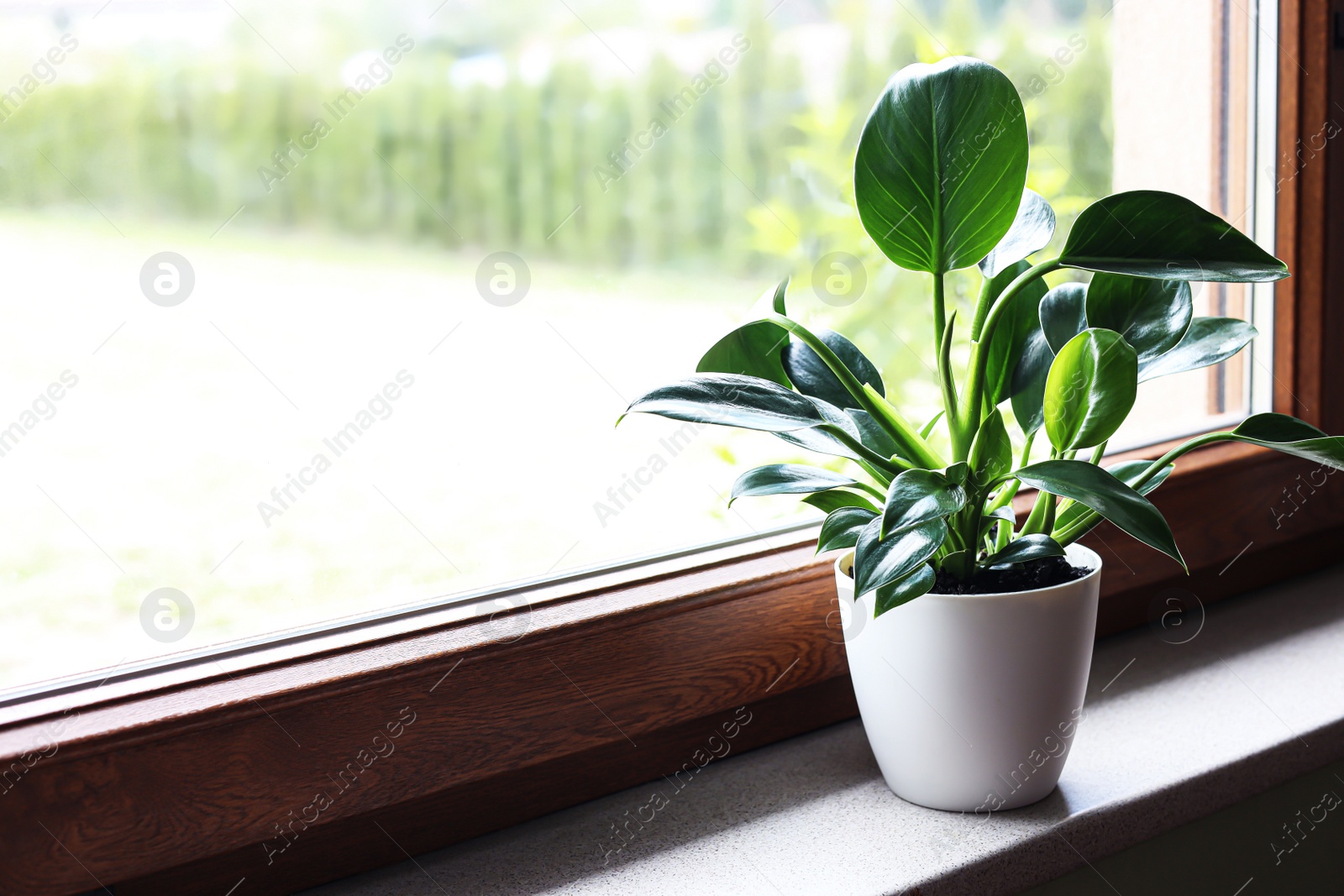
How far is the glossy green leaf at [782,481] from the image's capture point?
76 cm

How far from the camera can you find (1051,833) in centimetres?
80

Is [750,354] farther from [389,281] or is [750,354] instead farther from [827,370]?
[389,281]

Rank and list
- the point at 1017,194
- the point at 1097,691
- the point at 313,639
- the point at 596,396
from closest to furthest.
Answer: the point at 1017,194
the point at 313,639
the point at 596,396
the point at 1097,691

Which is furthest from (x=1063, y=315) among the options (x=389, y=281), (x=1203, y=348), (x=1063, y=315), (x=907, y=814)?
(x=389, y=281)

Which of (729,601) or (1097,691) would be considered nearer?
(729,601)

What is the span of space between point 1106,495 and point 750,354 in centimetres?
29

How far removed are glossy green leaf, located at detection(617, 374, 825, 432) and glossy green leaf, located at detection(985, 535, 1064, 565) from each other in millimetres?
178

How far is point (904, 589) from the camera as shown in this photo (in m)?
0.67

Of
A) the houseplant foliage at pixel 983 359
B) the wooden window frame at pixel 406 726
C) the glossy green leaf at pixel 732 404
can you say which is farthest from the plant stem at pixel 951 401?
the wooden window frame at pixel 406 726

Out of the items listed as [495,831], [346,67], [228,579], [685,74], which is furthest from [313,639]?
[685,74]

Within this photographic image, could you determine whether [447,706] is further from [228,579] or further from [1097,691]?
[1097,691]

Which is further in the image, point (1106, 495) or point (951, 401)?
point (951, 401)

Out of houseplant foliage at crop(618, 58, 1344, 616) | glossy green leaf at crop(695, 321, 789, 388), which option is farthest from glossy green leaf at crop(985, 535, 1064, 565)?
glossy green leaf at crop(695, 321, 789, 388)

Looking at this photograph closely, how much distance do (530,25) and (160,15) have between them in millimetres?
283
